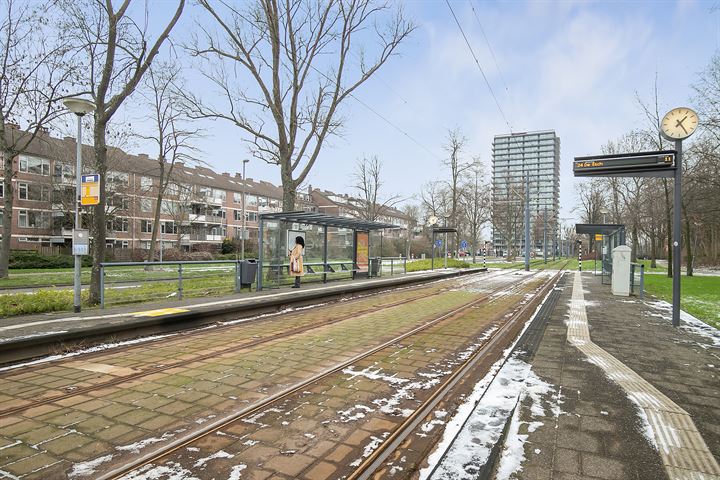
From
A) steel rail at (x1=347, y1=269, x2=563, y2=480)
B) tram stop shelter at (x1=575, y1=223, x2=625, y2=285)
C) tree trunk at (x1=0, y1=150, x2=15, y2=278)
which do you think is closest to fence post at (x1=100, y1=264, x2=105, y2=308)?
steel rail at (x1=347, y1=269, x2=563, y2=480)

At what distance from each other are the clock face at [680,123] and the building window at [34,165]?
5312 centimetres

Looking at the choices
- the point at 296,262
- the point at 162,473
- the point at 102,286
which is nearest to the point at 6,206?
the point at 102,286

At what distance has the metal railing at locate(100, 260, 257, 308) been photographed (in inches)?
394

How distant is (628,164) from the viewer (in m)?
9.70

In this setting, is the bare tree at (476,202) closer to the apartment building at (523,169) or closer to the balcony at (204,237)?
the apartment building at (523,169)

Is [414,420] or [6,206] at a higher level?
[6,206]

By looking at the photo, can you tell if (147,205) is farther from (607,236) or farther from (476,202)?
(607,236)

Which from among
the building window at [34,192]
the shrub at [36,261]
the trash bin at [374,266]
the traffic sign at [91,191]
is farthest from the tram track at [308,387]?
the building window at [34,192]

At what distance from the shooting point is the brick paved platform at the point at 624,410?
299 centimetres

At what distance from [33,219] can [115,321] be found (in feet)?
166

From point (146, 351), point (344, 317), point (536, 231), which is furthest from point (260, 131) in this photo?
point (536, 231)

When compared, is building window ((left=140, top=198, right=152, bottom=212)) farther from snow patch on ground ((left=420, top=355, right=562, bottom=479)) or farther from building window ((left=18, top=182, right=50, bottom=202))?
snow patch on ground ((left=420, top=355, right=562, bottom=479))

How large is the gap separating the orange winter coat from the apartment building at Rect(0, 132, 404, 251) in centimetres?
1497

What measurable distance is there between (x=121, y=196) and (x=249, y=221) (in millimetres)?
43822
